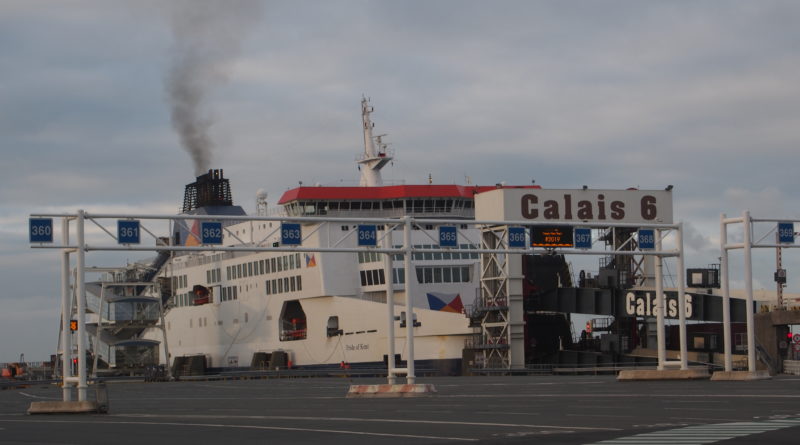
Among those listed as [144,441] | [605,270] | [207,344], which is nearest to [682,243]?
[605,270]

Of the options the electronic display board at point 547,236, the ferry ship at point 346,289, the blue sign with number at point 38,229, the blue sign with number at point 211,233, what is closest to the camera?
the blue sign with number at point 38,229

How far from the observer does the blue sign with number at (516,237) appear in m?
41.8

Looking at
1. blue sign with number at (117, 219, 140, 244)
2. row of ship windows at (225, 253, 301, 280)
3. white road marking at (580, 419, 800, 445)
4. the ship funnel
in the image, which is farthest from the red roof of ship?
white road marking at (580, 419, 800, 445)

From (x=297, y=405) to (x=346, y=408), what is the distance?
3.12 metres

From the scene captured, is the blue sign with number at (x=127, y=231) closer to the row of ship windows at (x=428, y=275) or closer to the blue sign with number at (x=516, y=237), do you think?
the blue sign with number at (x=516, y=237)

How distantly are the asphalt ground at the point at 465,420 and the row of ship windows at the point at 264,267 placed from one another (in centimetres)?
3799

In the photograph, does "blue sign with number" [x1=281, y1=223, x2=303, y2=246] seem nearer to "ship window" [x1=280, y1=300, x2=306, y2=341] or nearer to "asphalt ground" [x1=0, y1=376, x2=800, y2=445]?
"asphalt ground" [x1=0, y1=376, x2=800, y2=445]

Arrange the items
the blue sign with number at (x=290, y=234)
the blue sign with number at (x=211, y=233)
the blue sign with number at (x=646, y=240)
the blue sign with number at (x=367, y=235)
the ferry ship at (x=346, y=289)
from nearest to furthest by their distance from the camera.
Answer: the blue sign with number at (x=211, y=233), the blue sign with number at (x=290, y=234), the blue sign with number at (x=367, y=235), the blue sign with number at (x=646, y=240), the ferry ship at (x=346, y=289)

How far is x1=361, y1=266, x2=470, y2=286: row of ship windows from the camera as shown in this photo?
224 feet

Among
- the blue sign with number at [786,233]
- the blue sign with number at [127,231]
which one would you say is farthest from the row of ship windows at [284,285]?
the blue sign with number at [786,233]

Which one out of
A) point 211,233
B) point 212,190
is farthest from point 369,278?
point 211,233

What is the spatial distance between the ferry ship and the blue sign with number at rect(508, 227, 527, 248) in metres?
21.1

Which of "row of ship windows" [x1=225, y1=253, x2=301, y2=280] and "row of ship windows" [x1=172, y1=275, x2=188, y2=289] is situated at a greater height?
"row of ship windows" [x1=225, y1=253, x2=301, y2=280]

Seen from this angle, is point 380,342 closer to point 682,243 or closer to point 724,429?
point 682,243
